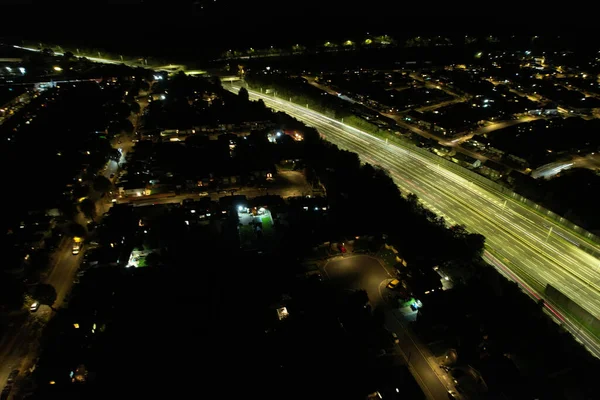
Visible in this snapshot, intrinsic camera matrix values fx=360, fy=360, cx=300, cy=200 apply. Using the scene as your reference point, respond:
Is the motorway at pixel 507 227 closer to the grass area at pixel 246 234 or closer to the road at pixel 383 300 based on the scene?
the road at pixel 383 300

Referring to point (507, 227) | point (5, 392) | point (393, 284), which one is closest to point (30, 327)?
point (5, 392)

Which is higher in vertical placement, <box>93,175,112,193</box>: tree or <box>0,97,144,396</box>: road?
<box>93,175,112,193</box>: tree

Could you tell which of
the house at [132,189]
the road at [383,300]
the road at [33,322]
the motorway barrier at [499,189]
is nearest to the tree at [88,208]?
the road at [33,322]

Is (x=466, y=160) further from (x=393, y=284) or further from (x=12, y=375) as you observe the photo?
(x=12, y=375)

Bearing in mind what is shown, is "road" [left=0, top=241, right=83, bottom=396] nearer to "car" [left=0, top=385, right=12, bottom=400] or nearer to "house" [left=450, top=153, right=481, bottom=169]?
"car" [left=0, top=385, right=12, bottom=400]

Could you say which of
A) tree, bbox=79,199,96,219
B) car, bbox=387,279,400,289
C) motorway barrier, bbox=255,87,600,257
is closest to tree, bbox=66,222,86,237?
tree, bbox=79,199,96,219

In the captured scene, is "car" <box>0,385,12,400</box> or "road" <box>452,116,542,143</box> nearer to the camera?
"car" <box>0,385,12,400</box>
